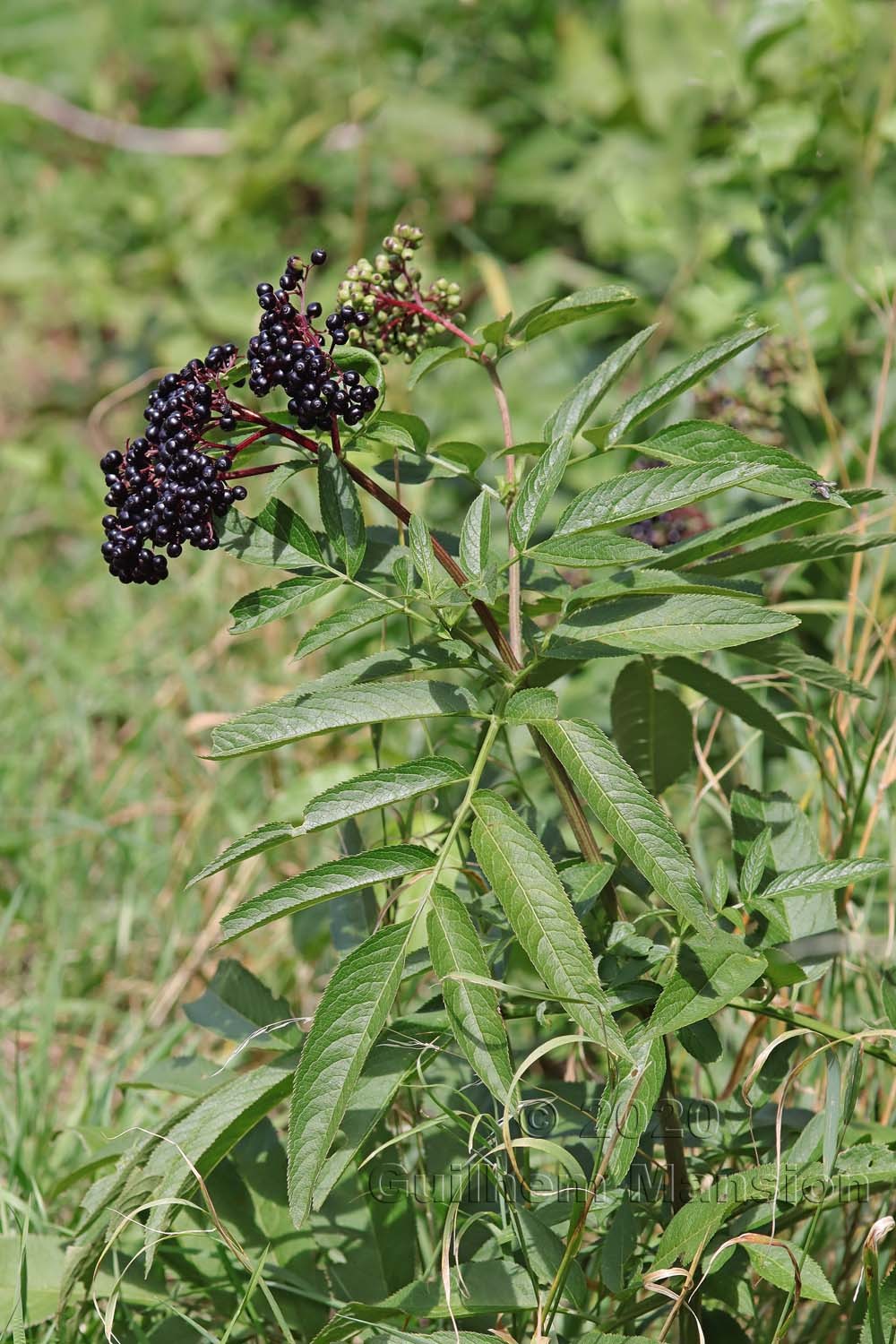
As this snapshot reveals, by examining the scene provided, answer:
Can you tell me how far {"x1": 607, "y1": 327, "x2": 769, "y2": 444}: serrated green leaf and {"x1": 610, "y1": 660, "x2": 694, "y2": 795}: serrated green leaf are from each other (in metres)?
0.30

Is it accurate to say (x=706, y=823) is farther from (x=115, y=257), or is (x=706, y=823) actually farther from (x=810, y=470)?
(x=115, y=257)

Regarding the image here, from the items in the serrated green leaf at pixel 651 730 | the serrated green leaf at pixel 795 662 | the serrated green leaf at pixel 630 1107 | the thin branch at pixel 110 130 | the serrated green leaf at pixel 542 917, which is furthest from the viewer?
the thin branch at pixel 110 130

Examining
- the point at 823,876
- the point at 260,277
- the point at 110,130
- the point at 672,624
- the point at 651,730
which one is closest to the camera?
the point at 672,624

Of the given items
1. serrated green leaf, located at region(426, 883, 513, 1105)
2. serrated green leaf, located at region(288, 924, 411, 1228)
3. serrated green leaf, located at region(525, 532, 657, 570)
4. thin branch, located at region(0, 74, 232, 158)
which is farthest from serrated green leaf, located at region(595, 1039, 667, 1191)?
thin branch, located at region(0, 74, 232, 158)

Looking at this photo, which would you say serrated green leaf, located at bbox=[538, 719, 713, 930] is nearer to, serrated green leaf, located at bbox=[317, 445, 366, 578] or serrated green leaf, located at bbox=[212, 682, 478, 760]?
serrated green leaf, located at bbox=[212, 682, 478, 760]

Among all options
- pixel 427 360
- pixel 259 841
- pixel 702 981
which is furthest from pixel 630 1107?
pixel 427 360

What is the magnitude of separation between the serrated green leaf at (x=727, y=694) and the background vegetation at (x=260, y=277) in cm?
46

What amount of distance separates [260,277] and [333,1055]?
3.57m

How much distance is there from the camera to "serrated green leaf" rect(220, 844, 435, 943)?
1053 millimetres

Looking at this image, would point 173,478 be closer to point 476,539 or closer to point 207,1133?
point 476,539

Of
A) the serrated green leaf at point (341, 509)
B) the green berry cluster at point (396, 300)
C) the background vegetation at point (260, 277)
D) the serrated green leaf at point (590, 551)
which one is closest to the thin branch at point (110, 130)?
the background vegetation at point (260, 277)

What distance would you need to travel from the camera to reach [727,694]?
1340 millimetres

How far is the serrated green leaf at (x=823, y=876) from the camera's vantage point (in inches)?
47.5

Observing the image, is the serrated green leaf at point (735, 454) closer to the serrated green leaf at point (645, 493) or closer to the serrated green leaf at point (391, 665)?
the serrated green leaf at point (645, 493)
